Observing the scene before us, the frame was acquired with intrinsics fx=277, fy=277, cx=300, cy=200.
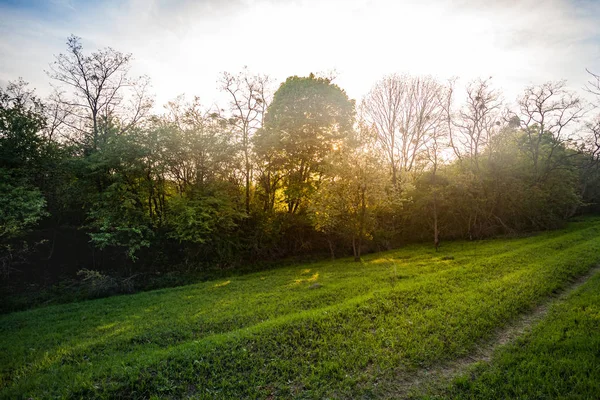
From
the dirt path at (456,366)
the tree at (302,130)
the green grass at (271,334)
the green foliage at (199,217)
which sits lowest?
the dirt path at (456,366)

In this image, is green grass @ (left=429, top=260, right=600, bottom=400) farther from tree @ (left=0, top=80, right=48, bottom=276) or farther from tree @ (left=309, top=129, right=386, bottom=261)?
tree @ (left=0, top=80, right=48, bottom=276)

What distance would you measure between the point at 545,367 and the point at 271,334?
7180 millimetres

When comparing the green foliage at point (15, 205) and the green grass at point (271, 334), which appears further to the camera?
the green foliage at point (15, 205)

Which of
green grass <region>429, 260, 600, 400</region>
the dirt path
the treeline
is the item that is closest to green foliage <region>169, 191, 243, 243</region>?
the treeline

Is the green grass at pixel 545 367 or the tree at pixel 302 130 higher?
the tree at pixel 302 130

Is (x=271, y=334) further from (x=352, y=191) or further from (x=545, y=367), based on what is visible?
(x=352, y=191)

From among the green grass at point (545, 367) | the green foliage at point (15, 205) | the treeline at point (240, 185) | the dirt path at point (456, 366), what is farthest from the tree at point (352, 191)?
the green foliage at point (15, 205)

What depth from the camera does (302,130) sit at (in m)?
25.7

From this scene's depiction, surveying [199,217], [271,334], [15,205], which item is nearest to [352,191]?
[199,217]

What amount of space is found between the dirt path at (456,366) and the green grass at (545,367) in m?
0.27

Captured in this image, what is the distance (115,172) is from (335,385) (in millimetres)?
21616

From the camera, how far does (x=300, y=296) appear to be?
13.7 meters

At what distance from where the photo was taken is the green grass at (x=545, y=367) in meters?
5.94

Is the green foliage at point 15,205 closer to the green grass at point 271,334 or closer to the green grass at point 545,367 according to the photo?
the green grass at point 271,334
